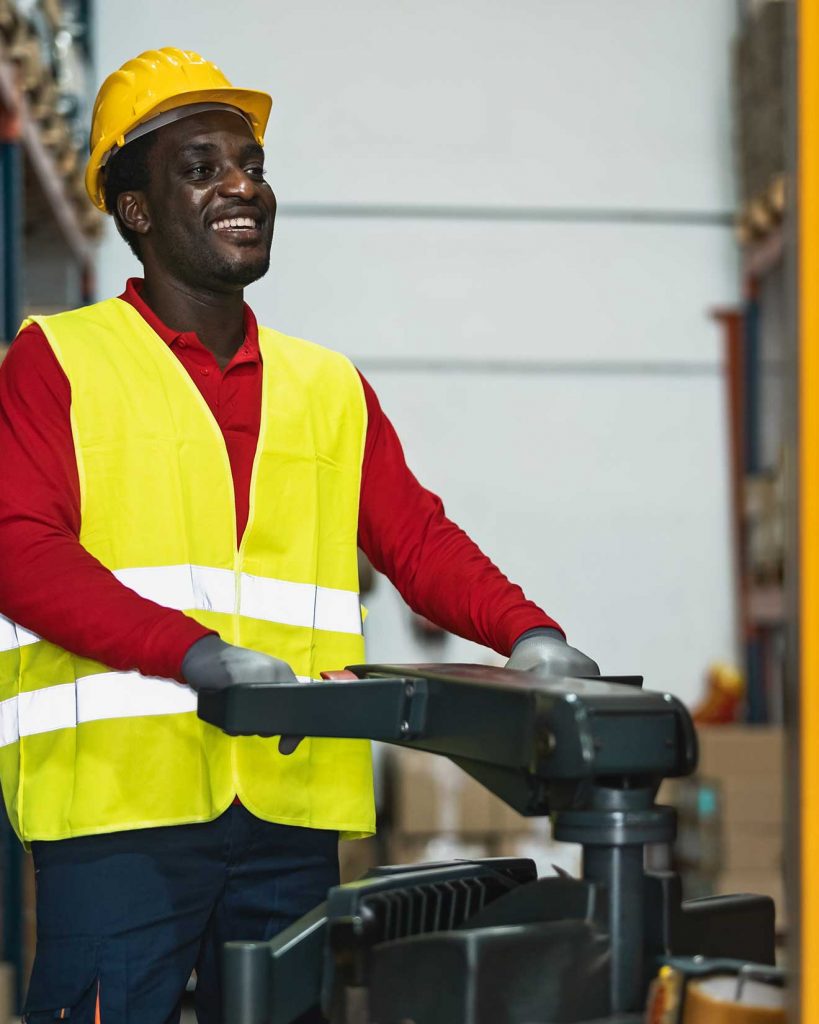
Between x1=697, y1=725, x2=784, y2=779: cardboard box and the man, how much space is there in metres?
5.55

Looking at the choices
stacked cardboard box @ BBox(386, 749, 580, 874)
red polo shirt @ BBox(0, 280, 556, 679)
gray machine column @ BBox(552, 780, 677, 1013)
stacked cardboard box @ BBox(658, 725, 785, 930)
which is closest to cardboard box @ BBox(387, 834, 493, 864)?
stacked cardboard box @ BBox(386, 749, 580, 874)

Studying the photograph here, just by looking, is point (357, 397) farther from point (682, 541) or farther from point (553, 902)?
point (682, 541)

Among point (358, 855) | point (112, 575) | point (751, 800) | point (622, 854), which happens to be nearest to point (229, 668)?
point (112, 575)

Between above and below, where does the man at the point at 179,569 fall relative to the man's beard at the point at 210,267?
below

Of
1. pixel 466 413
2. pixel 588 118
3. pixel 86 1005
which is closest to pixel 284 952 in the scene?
pixel 86 1005

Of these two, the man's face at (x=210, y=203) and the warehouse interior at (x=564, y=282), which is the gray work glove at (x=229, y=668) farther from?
the warehouse interior at (x=564, y=282)

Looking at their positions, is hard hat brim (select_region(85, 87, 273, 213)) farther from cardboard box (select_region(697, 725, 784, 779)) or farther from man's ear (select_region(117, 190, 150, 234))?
cardboard box (select_region(697, 725, 784, 779))

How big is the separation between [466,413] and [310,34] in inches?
94.3

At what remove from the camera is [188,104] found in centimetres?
227

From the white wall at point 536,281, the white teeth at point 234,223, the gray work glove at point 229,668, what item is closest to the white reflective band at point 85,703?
the gray work glove at point 229,668

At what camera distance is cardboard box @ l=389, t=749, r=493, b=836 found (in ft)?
24.6

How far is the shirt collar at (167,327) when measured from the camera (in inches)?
88.3

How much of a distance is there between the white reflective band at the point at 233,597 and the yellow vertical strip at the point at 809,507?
1.10 meters

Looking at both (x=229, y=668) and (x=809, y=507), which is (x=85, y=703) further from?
(x=809, y=507)
